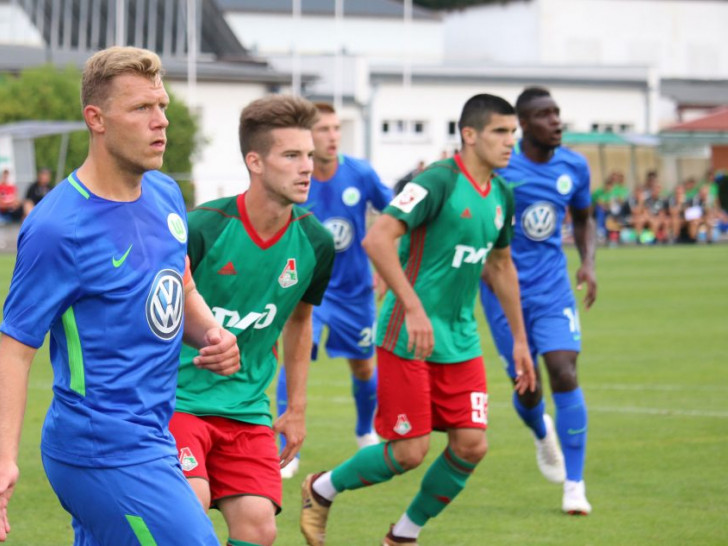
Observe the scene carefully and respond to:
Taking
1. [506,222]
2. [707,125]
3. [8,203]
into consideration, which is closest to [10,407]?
[506,222]

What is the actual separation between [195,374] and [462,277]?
6.45 feet

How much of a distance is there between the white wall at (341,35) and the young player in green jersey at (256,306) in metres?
65.3

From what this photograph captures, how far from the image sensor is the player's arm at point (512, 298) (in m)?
7.58

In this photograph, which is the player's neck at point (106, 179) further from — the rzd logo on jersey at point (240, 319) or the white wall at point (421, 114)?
the white wall at point (421, 114)

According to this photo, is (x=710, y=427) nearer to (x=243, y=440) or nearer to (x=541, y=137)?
(x=541, y=137)

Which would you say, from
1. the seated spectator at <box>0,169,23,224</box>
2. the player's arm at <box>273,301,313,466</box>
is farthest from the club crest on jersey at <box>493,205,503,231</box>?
the seated spectator at <box>0,169,23,224</box>

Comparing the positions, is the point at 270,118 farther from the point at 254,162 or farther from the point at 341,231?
the point at 341,231

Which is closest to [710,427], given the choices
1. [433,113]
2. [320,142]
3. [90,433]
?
[320,142]

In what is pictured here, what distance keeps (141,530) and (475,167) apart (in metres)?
3.57

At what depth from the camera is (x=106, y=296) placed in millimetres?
4328

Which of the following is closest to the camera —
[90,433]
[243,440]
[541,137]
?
[90,433]

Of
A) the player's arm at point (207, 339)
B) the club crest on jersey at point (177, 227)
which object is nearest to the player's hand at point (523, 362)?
the player's arm at point (207, 339)

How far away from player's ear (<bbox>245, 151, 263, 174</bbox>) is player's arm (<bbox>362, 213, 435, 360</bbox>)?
1.22 m

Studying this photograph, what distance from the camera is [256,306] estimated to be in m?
5.76
